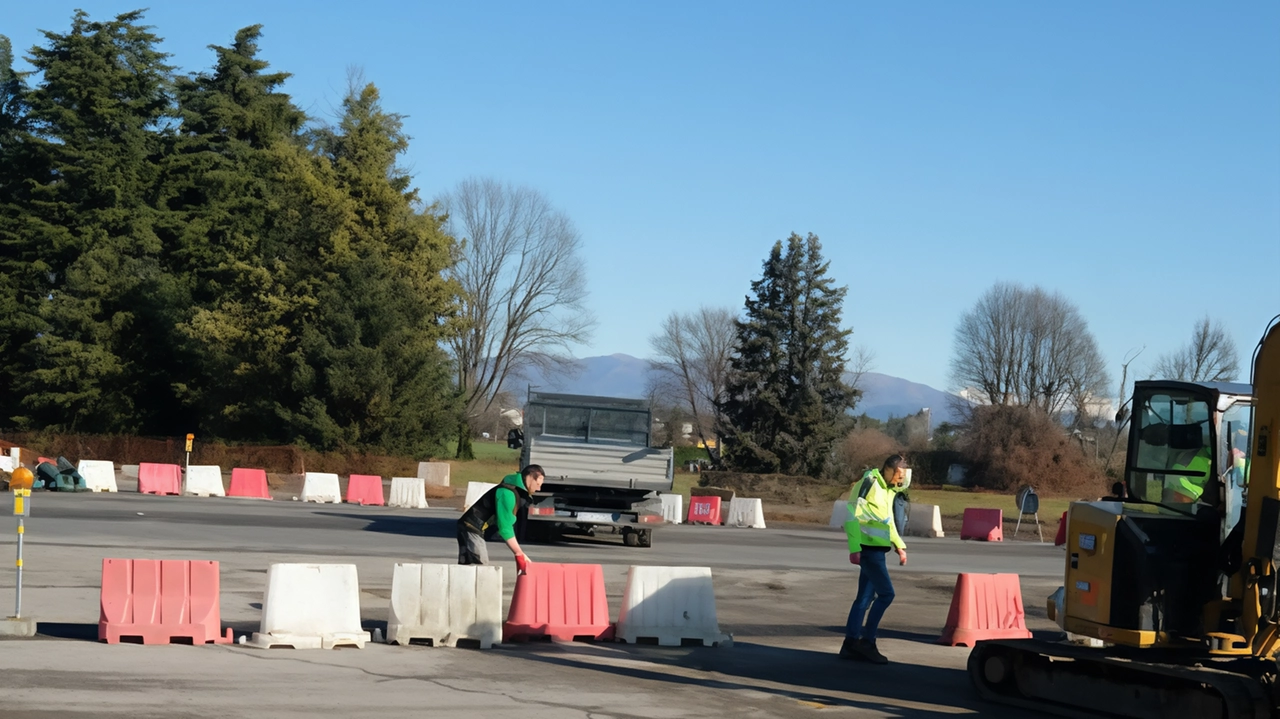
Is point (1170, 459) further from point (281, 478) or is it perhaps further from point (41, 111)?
point (41, 111)

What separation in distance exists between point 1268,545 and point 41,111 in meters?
70.8

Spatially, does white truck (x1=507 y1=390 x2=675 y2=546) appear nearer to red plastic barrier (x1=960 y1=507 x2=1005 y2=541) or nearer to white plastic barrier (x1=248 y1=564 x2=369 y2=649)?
white plastic barrier (x1=248 y1=564 x2=369 y2=649)

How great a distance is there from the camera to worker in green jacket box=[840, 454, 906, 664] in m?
11.9

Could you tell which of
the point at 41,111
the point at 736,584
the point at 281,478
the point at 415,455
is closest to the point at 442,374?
the point at 415,455

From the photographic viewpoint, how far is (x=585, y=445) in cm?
2367

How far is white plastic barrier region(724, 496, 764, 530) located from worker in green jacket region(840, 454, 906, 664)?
22313mm

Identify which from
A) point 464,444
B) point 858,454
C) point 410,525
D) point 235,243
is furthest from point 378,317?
point 858,454

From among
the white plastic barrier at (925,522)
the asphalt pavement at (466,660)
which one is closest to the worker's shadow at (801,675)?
the asphalt pavement at (466,660)

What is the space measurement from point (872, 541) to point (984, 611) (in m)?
2.89

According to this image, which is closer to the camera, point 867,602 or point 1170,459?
point 1170,459

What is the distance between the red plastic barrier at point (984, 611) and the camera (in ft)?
45.6

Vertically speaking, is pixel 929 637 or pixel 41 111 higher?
pixel 41 111

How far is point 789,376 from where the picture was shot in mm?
63156

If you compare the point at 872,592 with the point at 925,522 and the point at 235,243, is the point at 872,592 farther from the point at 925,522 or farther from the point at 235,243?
the point at 235,243
